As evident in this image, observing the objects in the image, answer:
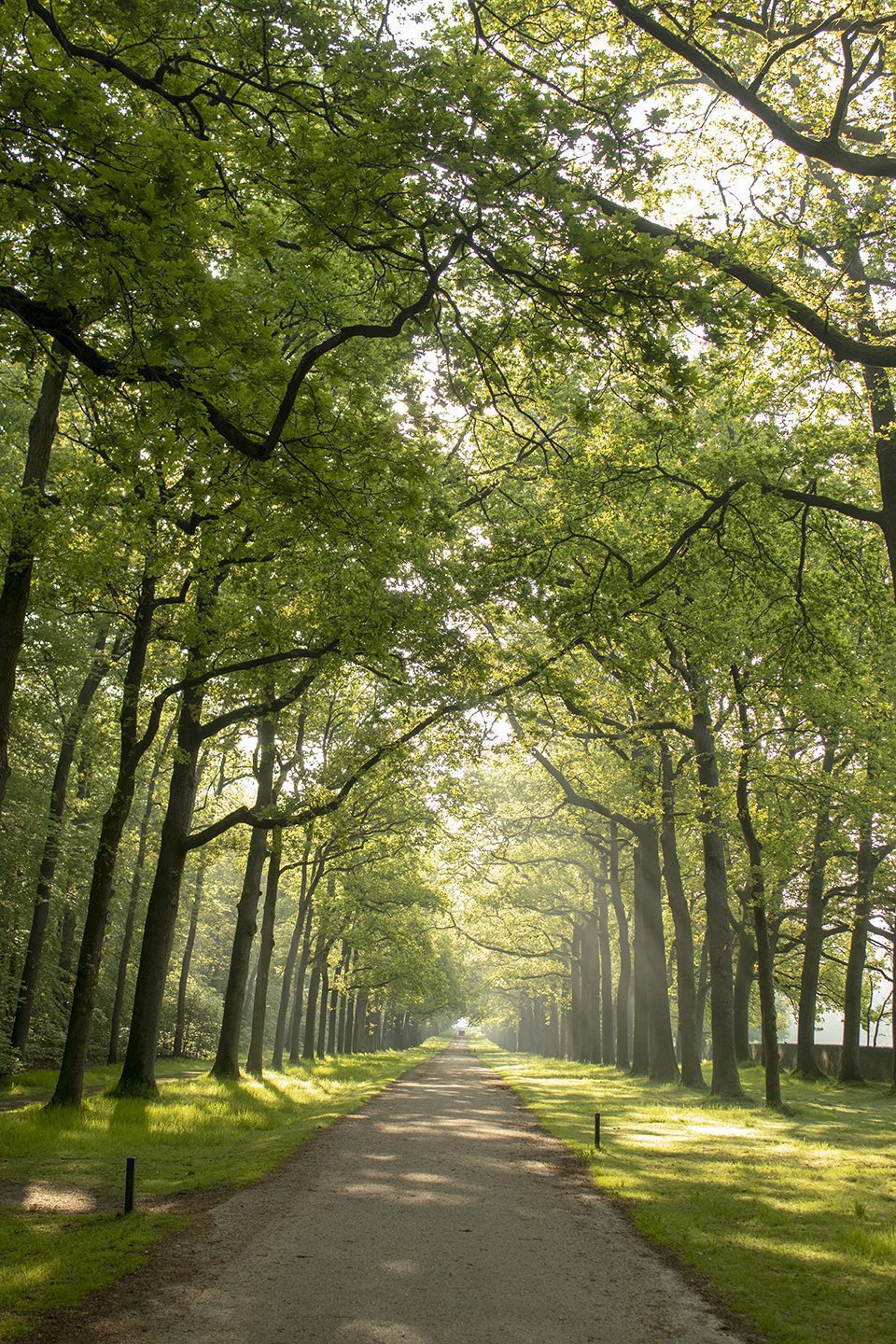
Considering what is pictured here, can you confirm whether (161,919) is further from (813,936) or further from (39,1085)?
(813,936)

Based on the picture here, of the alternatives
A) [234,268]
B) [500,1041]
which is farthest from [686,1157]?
[500,1041]

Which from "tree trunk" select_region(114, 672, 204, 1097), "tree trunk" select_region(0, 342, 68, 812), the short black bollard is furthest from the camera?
"tree trunk" select_region(114, 672, 204, 1097)

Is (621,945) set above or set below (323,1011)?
above

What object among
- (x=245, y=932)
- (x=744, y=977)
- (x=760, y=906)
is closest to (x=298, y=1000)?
(x=245, y=932)

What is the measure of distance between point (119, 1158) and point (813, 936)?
2377 cm

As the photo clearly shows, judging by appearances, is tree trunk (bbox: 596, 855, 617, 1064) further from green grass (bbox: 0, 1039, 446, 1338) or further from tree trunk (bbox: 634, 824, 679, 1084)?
green grass (bbox: 0, 1039, 446, 1338)

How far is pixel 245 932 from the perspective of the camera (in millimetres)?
23359

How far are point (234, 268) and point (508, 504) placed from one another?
23.6 ft

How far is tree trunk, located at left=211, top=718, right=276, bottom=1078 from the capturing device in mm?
22500

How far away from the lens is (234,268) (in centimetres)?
1600

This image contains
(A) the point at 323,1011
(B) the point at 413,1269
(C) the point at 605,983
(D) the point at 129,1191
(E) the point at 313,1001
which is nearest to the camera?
(B) the point at 413,1269

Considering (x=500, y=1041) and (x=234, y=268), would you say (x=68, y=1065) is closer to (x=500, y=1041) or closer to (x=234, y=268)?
(x=234, y=268)

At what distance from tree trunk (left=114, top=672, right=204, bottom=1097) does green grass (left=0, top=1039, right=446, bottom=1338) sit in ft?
2.26

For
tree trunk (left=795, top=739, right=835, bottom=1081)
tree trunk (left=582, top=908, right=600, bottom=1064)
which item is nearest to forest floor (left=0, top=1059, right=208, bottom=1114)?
tree trunk (left=795, top=739, right=835, bottom=1081)
